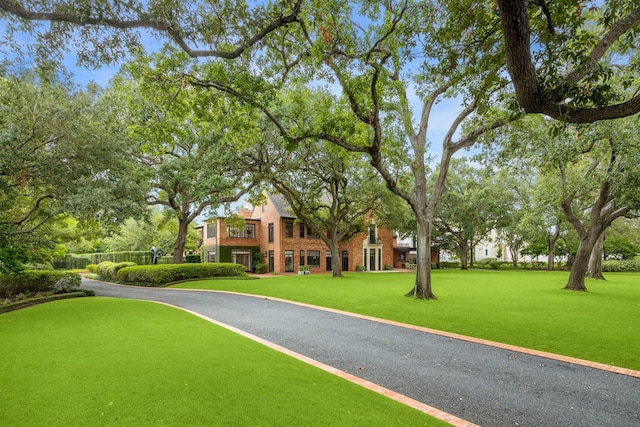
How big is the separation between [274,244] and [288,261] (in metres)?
2.12

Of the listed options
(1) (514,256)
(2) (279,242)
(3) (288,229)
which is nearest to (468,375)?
(2) (279,242)

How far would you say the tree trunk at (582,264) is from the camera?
54.7ft

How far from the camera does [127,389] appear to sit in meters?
4.49

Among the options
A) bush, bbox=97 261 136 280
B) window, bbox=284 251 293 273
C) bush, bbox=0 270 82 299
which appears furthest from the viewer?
window, bbox=284 251 293 273

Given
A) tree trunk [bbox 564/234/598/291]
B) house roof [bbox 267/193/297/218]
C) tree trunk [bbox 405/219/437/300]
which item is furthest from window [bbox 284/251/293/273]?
tree trunk [bbox 564/234/598/291]

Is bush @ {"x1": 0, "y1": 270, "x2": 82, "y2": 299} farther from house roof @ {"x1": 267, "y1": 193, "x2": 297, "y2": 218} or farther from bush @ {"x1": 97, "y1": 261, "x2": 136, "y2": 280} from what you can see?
house roof @ {"x1": 267, "y1": 193, "x2": 297, "y2": 218}

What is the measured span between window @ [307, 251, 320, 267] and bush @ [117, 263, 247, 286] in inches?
479

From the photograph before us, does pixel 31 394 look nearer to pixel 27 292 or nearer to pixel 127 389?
pixel 127 389

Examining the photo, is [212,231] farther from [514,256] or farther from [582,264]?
[514,256]

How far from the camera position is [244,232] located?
35406 mm

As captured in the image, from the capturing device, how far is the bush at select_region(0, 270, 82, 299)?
14477 millimetres

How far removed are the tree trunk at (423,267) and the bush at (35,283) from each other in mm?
14283

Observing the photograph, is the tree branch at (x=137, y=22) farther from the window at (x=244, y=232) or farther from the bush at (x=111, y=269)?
the window at (x=244, y=232)

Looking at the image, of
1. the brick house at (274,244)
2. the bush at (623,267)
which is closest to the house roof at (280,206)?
the brick house at (274,244)
